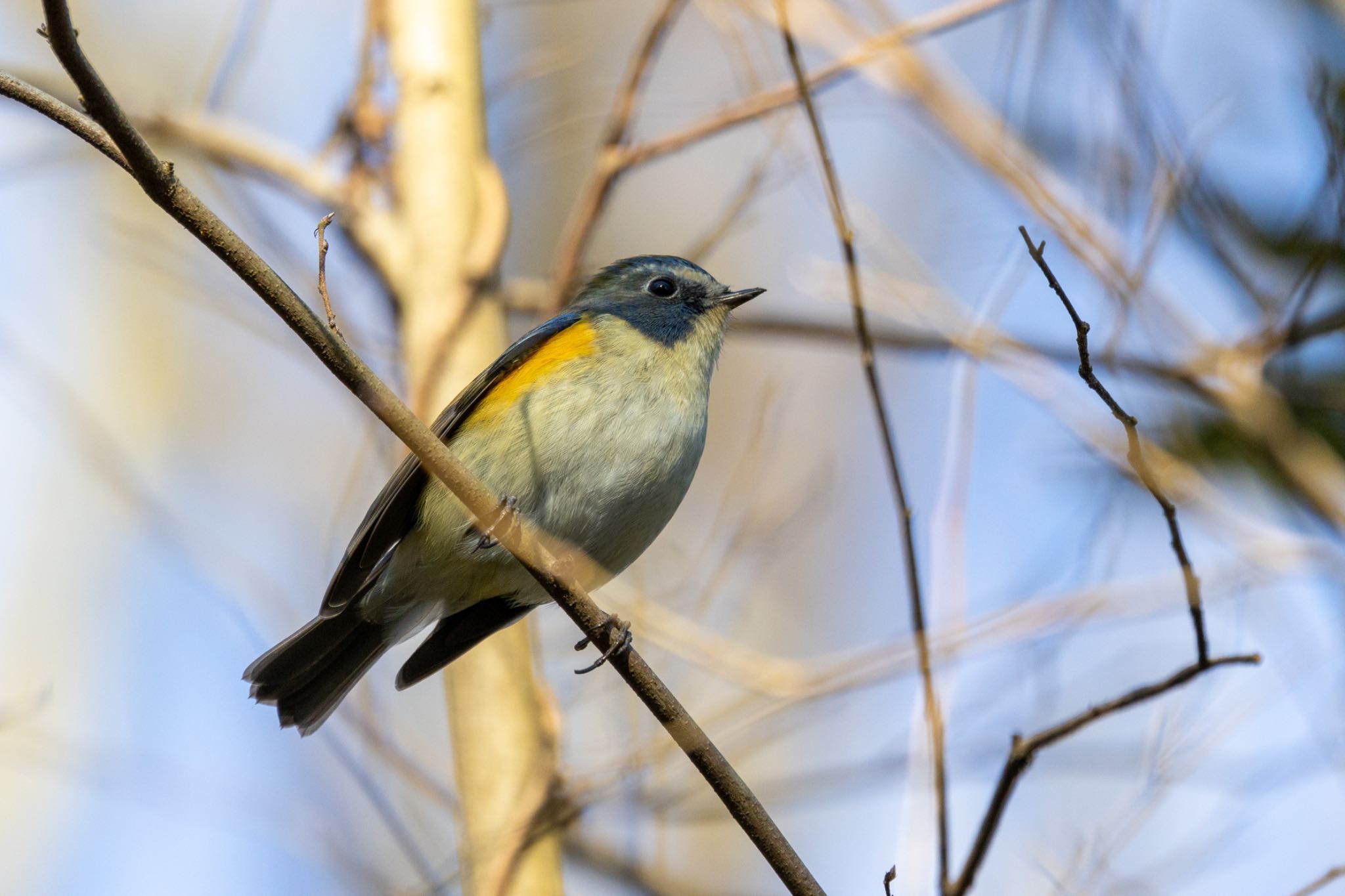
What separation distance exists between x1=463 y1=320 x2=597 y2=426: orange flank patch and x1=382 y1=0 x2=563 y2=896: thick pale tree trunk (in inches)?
10.8

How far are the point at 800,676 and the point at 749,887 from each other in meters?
4.36

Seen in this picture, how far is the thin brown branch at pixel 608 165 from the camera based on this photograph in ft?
15.5

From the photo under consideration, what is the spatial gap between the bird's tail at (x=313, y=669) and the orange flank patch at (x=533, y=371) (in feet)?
2.80

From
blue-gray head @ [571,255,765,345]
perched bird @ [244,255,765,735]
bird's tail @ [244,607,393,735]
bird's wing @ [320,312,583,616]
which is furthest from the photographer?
blue-gray head @ [571,255,765,345]

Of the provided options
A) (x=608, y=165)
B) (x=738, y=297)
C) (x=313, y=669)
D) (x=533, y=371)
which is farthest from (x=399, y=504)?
(x=608, y=165)

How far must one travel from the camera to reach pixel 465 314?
435 cm

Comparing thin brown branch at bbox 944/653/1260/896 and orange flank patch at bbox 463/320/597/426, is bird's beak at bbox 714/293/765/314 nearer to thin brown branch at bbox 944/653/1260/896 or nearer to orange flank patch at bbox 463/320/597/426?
orange flank patch at bbox 463/320/597/426

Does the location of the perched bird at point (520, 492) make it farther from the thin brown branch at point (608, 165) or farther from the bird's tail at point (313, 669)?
the thin brown branch at point (608, 165)

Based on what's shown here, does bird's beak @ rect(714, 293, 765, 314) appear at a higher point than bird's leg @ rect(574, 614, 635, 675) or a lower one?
higher

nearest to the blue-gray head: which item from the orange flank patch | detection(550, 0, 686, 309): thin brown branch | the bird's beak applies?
the bird's beak

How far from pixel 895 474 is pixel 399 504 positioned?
1.70m

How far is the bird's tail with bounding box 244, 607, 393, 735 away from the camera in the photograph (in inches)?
163

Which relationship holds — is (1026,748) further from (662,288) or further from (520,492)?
(662,288)

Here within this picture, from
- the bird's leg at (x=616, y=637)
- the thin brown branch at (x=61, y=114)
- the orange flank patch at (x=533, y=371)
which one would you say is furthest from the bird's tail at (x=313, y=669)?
the thin brown branch at (x=61, y=114)
